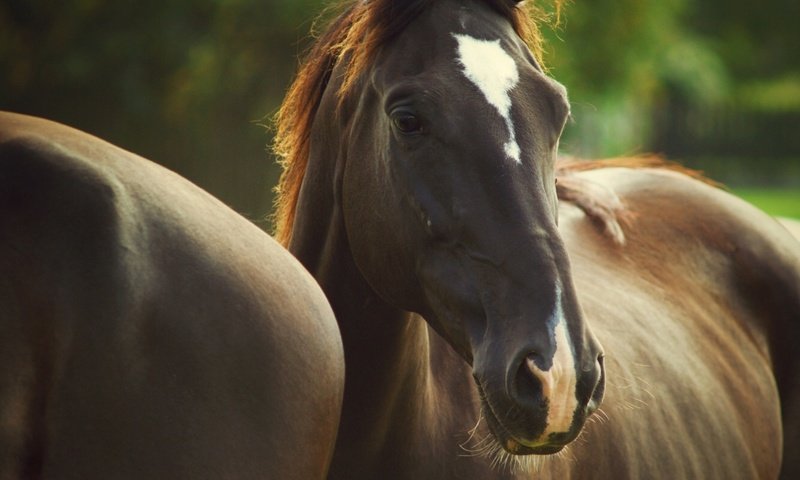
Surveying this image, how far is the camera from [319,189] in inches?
107

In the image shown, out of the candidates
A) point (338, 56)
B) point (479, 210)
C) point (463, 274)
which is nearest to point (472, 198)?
point (479, 210)

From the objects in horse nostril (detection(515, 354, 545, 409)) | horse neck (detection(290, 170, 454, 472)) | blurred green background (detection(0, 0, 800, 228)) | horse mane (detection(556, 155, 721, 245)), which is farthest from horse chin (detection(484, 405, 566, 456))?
blurred green background (detection(0, 0, 800, 228))

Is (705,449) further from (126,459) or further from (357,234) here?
(126,459)

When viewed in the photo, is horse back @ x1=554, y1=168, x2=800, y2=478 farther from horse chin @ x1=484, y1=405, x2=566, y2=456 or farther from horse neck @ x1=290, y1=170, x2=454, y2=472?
horse chin @ x1=484, y1=405, x2=566, y2=456

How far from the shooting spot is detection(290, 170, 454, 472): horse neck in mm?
2553

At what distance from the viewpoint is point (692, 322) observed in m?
3.85

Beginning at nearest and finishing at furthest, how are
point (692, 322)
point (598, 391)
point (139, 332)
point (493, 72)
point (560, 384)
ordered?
point (139, 332)
point (560, 384)
point (598, 391)
point (493, 72)
point (692, 322)

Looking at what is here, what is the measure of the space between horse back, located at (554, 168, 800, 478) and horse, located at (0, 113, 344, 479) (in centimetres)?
155

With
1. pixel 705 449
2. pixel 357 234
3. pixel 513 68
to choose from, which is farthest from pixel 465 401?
pixel 705 449

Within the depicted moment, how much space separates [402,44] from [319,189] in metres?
0.45

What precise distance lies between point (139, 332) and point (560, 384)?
31.4 inches

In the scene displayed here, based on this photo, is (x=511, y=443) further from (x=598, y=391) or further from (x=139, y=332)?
(x=139, y=332)

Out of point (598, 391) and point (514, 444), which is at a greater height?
point (598, 391)

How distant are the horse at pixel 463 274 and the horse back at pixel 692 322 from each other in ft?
0.05
